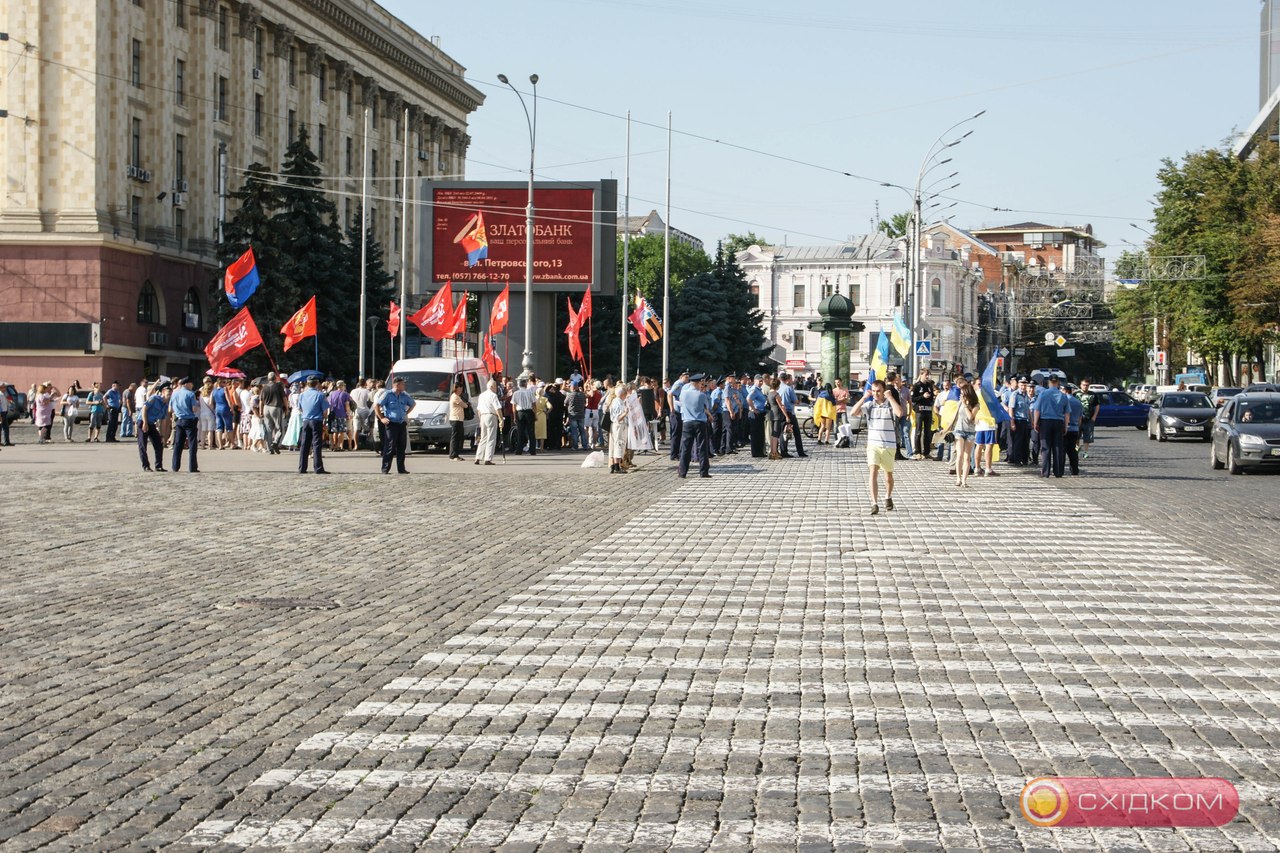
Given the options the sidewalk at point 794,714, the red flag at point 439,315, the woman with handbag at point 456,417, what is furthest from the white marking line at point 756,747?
the red flag at point 439,315

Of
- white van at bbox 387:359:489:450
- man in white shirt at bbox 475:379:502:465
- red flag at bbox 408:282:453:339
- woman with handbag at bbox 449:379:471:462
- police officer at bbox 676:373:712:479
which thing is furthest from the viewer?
red flag at bbox 408:282:453:339

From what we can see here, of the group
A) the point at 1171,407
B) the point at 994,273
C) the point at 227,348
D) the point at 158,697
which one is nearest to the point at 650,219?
the point at 994,273

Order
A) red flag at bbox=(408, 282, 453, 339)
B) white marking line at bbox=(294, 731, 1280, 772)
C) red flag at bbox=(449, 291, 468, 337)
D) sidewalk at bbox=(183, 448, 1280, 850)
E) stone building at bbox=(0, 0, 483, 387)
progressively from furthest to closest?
stone building at bbox=(0, 0, 483, 387) → red flag at bbox=(449, 291, 468, 337) → red flag at bbox=(408, 282, 453, 339) → white marking line at bbox=(294, 731, 1280, 772) → sidewalk at bbox=(183, 448, 1280, 850)

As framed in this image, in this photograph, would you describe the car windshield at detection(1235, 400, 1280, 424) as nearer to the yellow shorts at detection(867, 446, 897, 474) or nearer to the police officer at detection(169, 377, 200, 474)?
the yellow shorts at detection(867, 446, 897, 474)

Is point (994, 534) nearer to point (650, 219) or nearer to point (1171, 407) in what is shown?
point (1171, 407)

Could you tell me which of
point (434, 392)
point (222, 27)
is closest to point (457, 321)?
point (434, 392)

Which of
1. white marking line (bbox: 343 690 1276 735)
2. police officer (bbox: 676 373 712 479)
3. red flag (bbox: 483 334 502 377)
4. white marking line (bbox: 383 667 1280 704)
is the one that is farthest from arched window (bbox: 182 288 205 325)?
white marking line (bbox: 343 690 1276 735)

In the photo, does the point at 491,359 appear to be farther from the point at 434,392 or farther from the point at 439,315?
the point at 434,392

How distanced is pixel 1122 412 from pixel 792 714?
2430 inches

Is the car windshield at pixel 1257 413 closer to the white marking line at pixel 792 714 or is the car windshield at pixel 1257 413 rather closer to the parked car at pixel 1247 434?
the parked car at pixel 1247 434

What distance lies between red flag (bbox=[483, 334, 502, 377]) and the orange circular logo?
36.4m

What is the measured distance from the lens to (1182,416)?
1991 inches

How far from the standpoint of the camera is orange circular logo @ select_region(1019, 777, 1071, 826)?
508 cm

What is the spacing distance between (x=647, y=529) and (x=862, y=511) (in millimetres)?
3920
